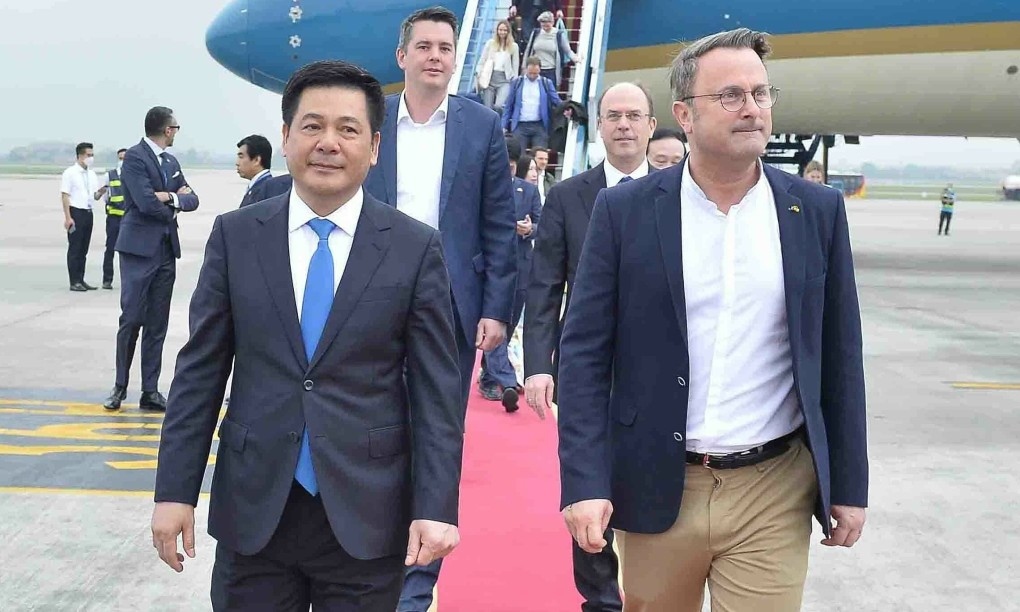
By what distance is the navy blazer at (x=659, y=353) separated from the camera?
2.37 m

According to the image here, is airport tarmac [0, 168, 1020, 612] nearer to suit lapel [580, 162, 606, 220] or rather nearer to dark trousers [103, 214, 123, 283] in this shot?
dark trousers [103, 214, 123, 283]

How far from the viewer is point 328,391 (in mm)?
2213

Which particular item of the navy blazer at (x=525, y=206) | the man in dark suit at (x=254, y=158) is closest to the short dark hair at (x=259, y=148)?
the man in dark suit at (x=254, y=158)

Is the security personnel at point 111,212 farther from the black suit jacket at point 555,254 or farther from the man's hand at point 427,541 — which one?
the man's hand at point 427,541

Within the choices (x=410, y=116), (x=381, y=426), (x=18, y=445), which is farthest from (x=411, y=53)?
(x=18, y=445)

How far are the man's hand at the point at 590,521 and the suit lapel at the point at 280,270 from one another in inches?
25.0

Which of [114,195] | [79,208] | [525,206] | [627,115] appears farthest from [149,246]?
[79,208]

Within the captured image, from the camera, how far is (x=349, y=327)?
7.29 feet

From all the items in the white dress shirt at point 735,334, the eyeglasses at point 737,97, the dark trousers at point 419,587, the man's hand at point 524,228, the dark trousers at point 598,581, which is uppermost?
the eyeglasses at point 737,97

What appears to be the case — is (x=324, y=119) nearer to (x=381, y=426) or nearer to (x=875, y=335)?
(x=381, y=426)

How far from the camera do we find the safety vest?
40.8 ft

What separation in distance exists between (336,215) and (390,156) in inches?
58.6

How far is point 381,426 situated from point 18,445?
4.36 m

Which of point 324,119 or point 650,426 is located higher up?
point 324,119
